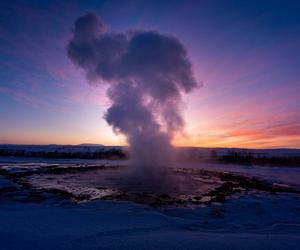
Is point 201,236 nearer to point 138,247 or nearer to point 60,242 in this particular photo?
point 138,247

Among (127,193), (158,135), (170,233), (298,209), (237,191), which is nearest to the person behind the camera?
(170,233)

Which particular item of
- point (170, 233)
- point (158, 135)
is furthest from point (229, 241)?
point (158, 135)

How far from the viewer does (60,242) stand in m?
4.16

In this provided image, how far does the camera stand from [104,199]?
823 cm

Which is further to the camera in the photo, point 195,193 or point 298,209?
point 195,193

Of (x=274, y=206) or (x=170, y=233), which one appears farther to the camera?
(x=274, y=206)

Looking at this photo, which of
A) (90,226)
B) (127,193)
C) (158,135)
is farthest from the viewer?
(158,135)

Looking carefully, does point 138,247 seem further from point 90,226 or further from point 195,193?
point 195,193

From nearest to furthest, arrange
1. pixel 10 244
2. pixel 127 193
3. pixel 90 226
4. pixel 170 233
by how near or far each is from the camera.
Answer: pixel 10 244
pixel 170 233
pixel 90 226
pixel 127 193

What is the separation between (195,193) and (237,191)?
1955 millimetres

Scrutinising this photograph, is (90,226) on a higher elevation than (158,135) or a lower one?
lower

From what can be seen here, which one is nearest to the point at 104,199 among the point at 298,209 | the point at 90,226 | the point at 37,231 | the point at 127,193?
the point at 127,193

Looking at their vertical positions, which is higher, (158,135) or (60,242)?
(158,135)

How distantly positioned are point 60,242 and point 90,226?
43.2 inches
